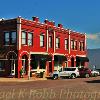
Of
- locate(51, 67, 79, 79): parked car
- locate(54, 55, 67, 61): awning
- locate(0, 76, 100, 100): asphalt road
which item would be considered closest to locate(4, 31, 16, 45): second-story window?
locate(51, 67, 79, 79): parked car

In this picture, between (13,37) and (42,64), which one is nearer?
(13,37)

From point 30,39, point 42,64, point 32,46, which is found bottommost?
point 42,64

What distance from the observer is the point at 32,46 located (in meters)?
48.4

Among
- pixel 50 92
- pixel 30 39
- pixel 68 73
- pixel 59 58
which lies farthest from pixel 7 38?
pixel 50 92

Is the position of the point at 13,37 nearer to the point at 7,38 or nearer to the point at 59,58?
the point at 7,38

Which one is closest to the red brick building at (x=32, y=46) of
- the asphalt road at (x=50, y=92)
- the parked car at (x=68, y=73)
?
the parked car at (x=68, y=73)

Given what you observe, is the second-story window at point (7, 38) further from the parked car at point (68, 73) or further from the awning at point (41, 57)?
the parked car at point (68, 73)

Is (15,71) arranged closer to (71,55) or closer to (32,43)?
(32,43)

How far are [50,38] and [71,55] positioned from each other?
7411 millimetres

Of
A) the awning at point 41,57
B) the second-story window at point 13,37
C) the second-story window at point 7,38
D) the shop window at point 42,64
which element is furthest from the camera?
the shop window at point 42,64

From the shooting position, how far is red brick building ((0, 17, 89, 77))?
4594 cm

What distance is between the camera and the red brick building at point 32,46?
45.9 meters

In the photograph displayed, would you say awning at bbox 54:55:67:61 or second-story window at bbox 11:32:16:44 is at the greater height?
second-story window at bbox 11:32:16:44

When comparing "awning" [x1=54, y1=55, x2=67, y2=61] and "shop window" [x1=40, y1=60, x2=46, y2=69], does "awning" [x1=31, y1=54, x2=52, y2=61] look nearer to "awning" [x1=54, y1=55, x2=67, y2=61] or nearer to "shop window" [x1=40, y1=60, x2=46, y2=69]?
"shop window" [x1=40, y1=60, x2=46, y2=69]
